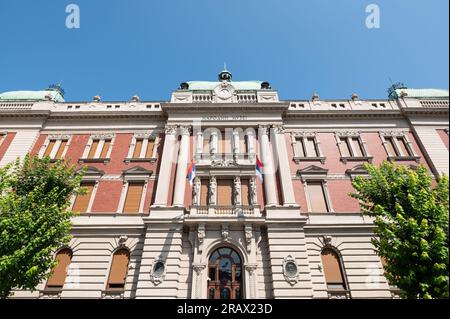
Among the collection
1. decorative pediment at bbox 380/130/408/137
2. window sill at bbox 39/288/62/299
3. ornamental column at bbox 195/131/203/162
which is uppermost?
decorative pediment at bbox 380/130/408/137

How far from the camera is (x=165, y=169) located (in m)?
17.5

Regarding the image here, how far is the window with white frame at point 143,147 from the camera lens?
18.8m

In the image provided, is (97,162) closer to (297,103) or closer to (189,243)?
(189,243)

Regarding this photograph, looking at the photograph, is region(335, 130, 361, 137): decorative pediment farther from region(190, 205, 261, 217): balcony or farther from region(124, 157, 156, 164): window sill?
region(124, 157, 156, 164): window sill

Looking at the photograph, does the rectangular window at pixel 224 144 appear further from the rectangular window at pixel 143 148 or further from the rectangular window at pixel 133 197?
the rectangular window at pixel 133 197

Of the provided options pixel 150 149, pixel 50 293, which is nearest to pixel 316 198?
pixel 150 149

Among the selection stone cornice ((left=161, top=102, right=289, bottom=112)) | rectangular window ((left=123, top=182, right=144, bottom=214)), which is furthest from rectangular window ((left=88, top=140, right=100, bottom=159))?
stone cornice ((left=161, top=102, right=289, bottom=112))

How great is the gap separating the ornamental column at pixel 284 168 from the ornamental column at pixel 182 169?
6.32 m

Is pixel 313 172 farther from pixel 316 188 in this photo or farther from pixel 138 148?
pixel 138 148

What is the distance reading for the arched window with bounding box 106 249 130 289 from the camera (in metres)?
14.3

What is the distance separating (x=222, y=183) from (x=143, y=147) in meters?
6.79

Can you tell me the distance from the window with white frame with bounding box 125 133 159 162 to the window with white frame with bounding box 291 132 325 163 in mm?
10355
